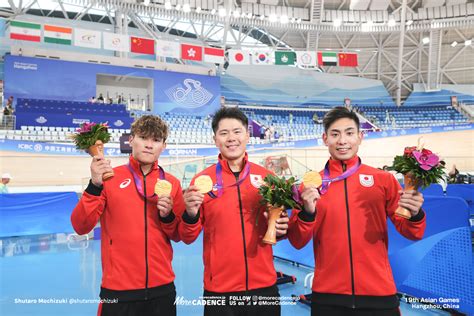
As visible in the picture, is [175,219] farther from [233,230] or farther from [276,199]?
[276,199]

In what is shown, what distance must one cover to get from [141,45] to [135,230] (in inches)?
663

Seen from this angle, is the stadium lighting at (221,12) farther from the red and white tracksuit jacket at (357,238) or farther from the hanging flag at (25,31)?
the red and white tracksuit jacket at (357,238)

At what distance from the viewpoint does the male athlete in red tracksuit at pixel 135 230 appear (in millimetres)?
1990

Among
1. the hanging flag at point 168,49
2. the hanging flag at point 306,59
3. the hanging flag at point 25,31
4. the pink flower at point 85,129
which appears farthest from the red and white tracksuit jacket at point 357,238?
the hanging flag at point 25,31

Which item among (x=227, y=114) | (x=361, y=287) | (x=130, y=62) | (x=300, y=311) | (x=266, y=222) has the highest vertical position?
(x=130, y=62)

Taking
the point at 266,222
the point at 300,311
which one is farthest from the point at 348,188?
the point at 300,311

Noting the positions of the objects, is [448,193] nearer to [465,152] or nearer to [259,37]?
[465,152]

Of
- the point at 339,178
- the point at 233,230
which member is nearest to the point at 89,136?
the point at 233,230

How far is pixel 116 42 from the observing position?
16438 mm

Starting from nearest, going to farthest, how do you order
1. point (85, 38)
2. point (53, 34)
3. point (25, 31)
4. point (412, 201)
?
point (412, 201), point (25, 31), point (53, 34), point (85, 38)

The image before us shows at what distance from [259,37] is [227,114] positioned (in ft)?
83.2

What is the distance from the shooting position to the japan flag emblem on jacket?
1986mm

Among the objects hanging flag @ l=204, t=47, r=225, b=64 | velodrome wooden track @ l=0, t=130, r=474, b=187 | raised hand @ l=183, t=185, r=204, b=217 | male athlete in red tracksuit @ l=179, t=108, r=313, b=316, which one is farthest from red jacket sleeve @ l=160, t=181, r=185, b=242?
hanging flag @ l=204, t=47, r=225, b=64

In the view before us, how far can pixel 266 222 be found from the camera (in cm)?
201
